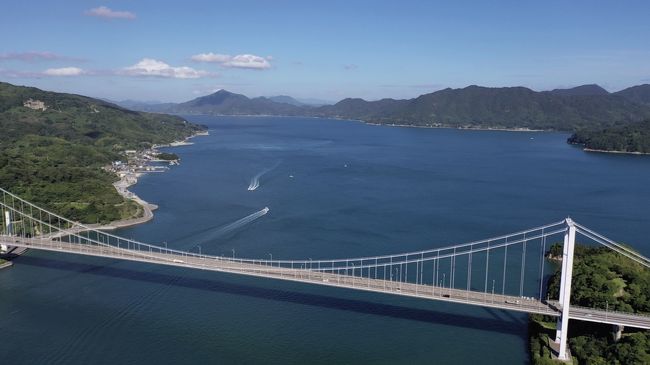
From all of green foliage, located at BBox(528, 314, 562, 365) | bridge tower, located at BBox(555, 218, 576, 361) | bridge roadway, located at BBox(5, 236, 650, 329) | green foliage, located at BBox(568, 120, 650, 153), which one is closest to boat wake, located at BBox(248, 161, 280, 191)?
bridge roadway, located at BBox(5, 236, 650, 329)

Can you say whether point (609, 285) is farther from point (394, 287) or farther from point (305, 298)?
point (305, 298)

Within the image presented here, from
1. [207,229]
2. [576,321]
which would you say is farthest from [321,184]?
[576,321]

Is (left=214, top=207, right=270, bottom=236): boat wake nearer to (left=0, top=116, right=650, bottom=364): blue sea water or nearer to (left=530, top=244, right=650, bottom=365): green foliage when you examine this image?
(left=0, top=116, right=650, bottom=364): blue sea water

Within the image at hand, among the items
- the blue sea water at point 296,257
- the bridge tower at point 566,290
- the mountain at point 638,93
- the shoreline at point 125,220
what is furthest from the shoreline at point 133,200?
the mountain at point 638,93

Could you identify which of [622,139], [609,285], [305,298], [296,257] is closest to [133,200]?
[296,257]

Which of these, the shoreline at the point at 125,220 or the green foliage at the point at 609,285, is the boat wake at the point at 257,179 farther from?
the green foliage at the point at 609,285

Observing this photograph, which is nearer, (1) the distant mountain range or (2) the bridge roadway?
(2) the bridge roadway
